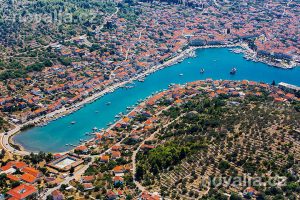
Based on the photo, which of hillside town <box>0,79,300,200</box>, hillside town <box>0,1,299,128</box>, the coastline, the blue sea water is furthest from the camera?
hillside town <box>0,1,299,128</box>

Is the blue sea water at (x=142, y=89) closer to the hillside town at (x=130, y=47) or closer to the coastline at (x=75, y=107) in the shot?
the coastline at (x=75, y=107)

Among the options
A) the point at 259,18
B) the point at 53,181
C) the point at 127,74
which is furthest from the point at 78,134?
the point at 259,18

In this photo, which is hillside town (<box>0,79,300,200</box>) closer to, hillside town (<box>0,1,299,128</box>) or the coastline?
the coastline

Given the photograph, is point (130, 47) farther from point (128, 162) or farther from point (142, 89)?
point (128, 162)

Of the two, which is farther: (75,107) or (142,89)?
(142,89)

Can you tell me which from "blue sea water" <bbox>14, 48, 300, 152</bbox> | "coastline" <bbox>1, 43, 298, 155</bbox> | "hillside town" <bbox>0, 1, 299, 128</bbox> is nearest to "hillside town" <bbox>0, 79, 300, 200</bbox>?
"coastline" <bbox>1, 43, 298, 155</bbox>

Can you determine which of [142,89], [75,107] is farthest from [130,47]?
[75,107]
